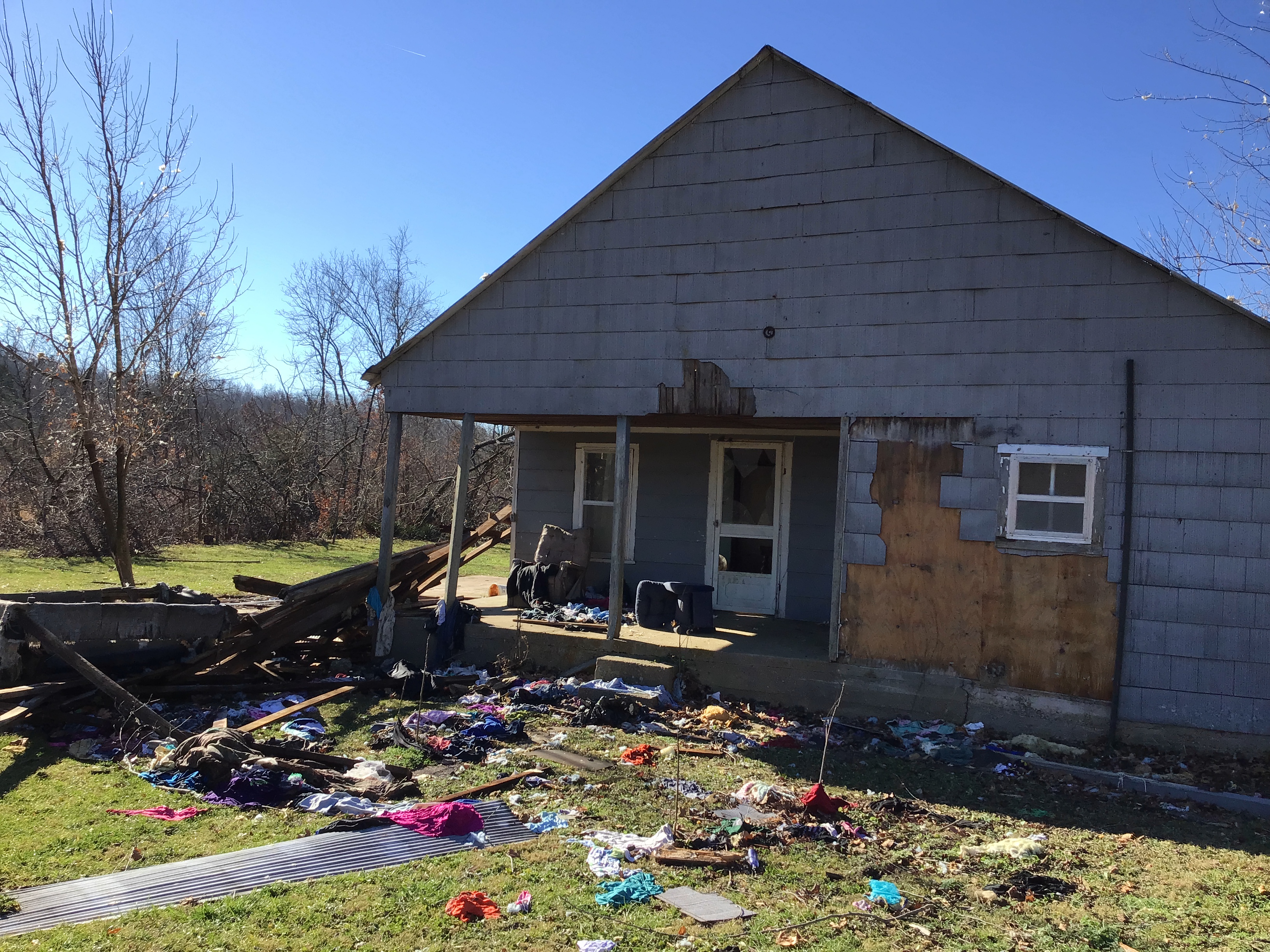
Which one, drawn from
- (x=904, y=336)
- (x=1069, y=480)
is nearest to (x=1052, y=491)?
(x=1069, y=480)

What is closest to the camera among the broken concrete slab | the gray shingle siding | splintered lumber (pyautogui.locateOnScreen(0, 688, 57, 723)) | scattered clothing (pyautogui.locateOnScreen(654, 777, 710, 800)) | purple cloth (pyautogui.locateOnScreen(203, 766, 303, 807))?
the broken concrete slab

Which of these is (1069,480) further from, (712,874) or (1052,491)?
(712,874)

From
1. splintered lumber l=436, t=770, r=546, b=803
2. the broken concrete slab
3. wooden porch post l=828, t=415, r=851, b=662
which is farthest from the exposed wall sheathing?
the broken concrete slab

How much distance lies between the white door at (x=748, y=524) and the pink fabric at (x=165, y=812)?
7279mm

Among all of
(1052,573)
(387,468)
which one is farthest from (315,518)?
(1052,573)

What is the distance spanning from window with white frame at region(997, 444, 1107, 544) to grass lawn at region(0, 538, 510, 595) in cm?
1036

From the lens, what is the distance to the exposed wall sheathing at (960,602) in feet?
25.1

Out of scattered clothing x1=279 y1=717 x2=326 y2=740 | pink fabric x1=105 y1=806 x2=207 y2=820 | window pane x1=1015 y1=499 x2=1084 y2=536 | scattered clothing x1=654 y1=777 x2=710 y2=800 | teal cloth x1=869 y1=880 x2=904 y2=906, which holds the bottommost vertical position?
pink fabric x1=105 y1=806 x2=207 y2=820

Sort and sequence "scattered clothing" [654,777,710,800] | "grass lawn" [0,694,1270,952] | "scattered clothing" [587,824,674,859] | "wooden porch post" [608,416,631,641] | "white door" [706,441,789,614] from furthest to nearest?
"white door" [706,441,789,614], "wooden porch post" [608,416,631,641], "scattered clothing" [654,777,710,800], "scattered clothing" [587,824,674,859], "grass lawn" [0,694,1270,952]

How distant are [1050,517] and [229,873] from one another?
7.27 m

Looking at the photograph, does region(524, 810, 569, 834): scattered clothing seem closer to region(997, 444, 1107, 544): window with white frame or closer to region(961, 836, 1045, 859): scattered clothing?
region(961, 836, 1045, 859): scattered clothing

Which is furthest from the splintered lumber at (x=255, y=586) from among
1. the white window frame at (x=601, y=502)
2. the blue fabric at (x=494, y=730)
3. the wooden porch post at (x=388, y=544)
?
the white window frame at (x=601, y=502)

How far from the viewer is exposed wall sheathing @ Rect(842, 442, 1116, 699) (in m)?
7.66

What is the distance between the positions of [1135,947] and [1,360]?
1007 inches
